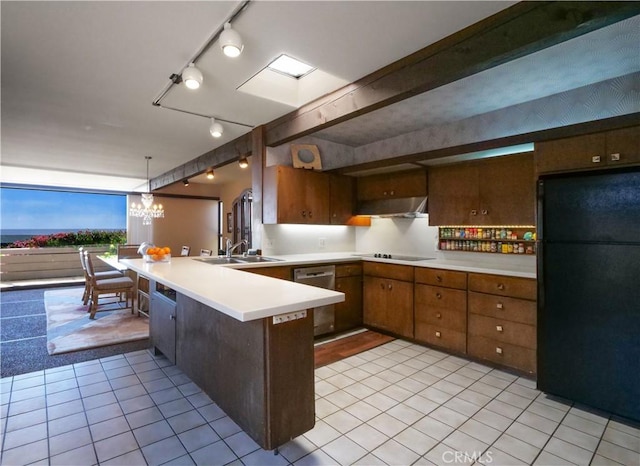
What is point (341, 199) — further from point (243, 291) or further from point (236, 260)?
point (243, 291)

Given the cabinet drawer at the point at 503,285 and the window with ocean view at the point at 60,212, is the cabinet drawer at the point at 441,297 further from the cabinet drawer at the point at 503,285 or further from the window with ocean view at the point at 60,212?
the window with ocean view at the point at 60,212

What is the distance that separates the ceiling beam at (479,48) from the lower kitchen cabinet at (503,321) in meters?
1.80

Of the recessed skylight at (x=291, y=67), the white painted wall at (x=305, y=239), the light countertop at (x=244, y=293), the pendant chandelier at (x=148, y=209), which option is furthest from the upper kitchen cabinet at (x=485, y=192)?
the pendant chandelier at (x=148, y=209)

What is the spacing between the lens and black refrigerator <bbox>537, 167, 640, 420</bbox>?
80.6 inches

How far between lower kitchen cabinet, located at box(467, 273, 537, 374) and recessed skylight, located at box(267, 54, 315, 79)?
2.45 meters

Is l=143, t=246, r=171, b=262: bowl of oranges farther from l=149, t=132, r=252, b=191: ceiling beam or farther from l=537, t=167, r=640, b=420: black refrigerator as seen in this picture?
l=537, t=167, r=640, b=420: black refrigerator

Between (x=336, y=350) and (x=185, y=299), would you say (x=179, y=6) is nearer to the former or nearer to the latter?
(x=185, y=299)

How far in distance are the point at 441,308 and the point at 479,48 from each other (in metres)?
2.33

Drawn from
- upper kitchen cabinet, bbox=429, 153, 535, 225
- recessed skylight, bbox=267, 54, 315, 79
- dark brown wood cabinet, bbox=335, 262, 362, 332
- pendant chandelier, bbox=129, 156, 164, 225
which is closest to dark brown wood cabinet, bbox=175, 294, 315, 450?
dark brown wood cabinet, bbox=335, 262, 362, 332

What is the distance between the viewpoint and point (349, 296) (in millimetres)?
3900

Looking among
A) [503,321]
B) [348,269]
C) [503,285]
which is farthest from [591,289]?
[348,269]

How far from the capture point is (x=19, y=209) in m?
9.19

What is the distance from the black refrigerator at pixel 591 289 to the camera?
2.05m

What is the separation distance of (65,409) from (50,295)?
515 cm
